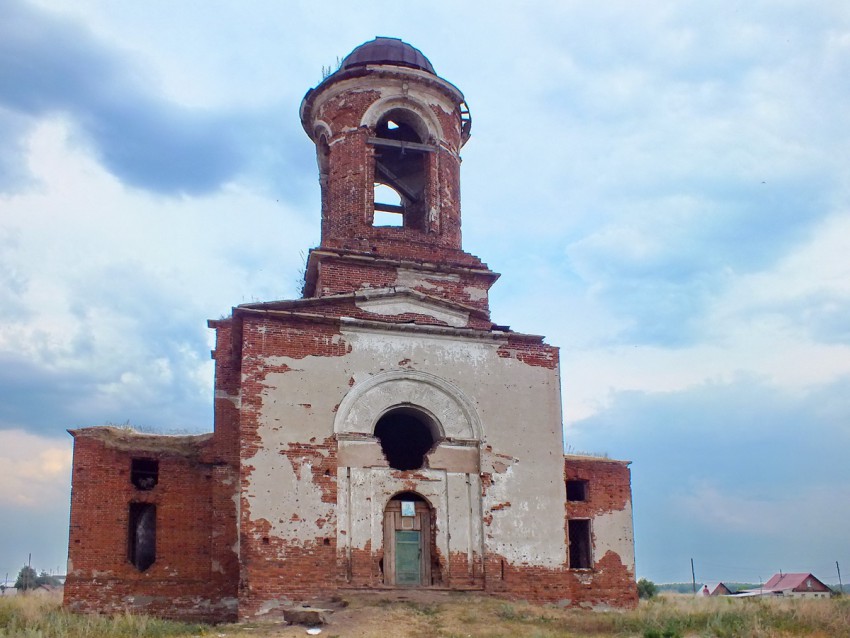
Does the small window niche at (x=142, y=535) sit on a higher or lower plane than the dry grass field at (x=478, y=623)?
higher

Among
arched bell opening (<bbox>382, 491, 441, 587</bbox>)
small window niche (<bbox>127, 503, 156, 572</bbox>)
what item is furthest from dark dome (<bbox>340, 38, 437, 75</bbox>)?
small window niche (<bbox>127, 503, 156, 572</bbox>)

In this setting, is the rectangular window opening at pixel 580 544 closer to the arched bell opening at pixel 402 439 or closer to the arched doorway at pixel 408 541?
the arched bell opening at pixel 402 439

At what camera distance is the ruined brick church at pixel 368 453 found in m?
13.6

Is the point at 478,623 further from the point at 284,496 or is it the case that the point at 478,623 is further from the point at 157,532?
the point at 157,532

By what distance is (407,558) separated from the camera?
13961 mm

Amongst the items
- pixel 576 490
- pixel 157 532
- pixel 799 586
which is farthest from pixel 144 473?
pixel 799 586

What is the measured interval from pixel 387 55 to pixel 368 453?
27.1ft

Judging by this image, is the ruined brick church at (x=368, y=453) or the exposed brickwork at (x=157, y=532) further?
the exposed brickwork at (x=157, y=532)

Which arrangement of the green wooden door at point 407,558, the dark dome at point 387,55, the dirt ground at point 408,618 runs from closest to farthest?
the dirt ground at point 408,618, the green wooden door at point 407,558, the dark dome at point 387,55

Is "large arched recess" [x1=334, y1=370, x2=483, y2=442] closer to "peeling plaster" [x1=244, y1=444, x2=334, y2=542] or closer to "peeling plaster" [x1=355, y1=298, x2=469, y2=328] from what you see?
"peeling plaster" [x1=244, y1=444, x2=334, y2=542]

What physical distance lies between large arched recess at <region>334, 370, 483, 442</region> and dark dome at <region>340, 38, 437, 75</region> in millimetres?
6718

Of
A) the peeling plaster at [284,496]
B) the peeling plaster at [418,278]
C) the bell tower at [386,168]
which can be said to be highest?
the bell tower at [386,168]

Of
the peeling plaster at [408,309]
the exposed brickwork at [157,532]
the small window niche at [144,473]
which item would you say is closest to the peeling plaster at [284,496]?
the exposed brickwork at [157,532]

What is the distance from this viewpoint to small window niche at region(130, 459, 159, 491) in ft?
51.8
